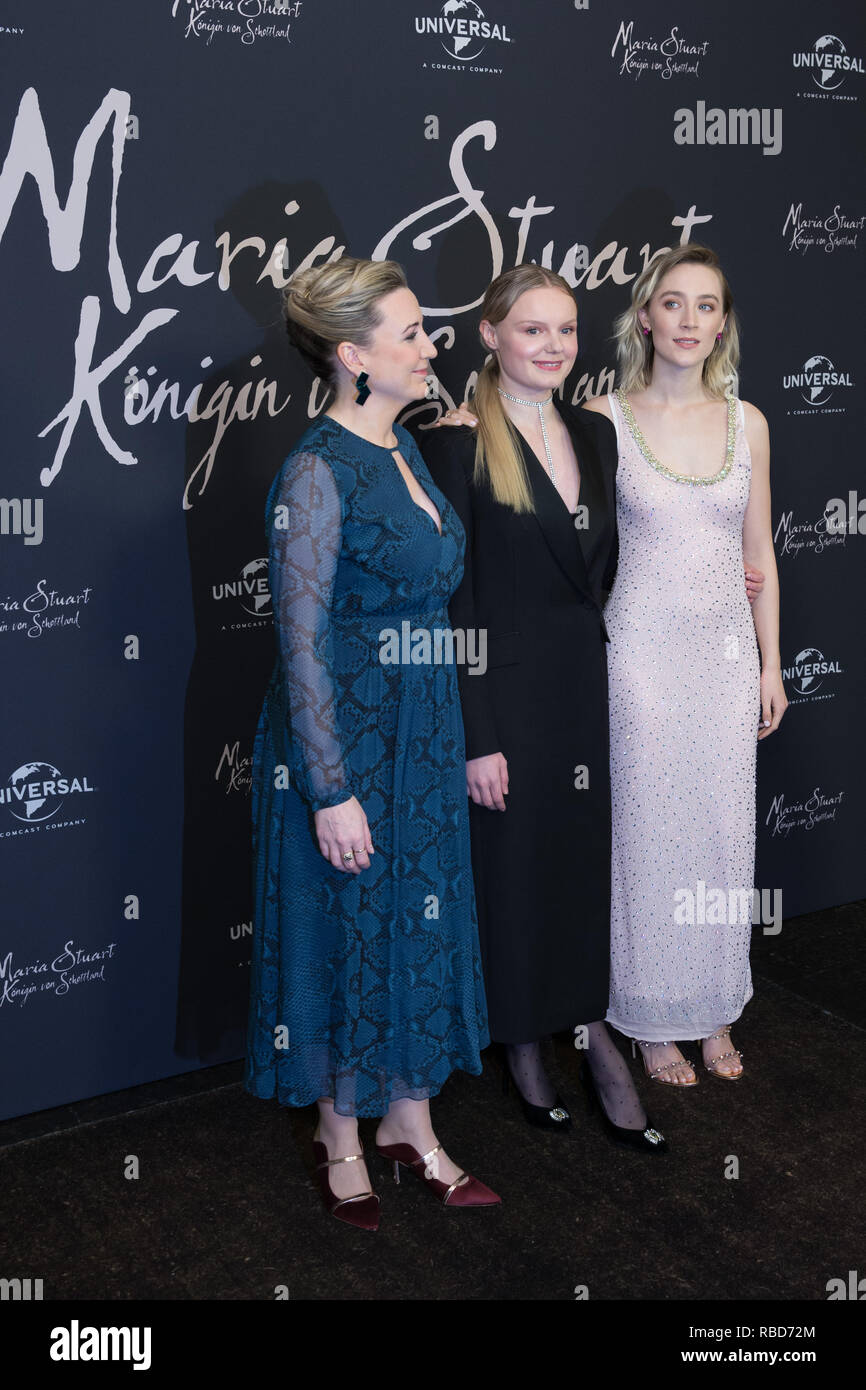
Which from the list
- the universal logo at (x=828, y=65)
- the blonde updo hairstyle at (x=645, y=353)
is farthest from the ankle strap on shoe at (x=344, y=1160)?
the universal logo at (x=828, y=65)

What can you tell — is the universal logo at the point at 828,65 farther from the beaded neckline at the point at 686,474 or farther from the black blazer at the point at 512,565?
the black blazer at the point at 512,565

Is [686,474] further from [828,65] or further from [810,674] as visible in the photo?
[828,65]

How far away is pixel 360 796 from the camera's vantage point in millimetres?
2639

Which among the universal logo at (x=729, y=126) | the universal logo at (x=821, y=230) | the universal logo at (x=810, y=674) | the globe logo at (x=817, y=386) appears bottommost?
the universal logo at (x=810, y=674)

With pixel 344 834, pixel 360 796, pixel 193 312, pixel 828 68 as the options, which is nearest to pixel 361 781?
pixel 360 796

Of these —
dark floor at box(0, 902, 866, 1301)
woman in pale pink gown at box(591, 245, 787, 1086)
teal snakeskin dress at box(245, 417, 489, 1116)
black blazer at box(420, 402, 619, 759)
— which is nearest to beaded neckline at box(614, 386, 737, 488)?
woman in pale pink gown at box(591, 245, 787, 1086)

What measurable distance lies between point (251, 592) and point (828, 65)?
2.39m

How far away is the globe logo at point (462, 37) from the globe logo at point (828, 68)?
1.20 meters

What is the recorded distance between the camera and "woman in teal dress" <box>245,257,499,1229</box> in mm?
2492

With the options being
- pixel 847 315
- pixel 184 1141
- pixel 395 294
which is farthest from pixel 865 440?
pixel 184 1141

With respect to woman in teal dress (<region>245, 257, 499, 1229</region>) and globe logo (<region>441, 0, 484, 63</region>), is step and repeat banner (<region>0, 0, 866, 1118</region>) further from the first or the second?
woman in teal dress (<region>245, 257, 499, 1229</region>)

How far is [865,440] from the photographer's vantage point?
4.34m

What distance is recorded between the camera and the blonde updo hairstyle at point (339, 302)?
2.51 metres
